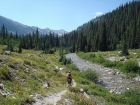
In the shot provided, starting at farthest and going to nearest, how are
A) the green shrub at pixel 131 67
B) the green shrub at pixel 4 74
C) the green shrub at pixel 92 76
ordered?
the green shrub at pixel 131 67 < the green shrub at pixel 92 76 < the green shrub at pixel 4 74

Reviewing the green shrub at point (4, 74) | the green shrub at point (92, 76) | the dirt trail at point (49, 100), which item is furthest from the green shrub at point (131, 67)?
the green shrub at point (4, 74)

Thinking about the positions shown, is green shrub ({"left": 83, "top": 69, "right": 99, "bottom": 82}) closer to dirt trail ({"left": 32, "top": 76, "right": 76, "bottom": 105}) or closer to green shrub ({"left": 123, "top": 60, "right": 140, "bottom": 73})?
green shrub ({"left": 123, "top": 60, "right": 140, "bottom": 73})

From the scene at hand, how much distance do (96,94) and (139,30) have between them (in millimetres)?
81129

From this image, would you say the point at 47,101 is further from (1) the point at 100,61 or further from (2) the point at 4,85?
(1) the point at 100,61

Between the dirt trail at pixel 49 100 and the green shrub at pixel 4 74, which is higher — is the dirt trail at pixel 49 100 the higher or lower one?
the lower one

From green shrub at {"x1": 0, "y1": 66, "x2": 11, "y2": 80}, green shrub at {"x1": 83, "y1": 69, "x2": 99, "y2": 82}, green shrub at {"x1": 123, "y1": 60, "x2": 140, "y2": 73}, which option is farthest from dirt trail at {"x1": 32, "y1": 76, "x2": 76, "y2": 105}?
green shrub at {"x1": 123, "y1": 60, "x2": 140, "y2": 73}

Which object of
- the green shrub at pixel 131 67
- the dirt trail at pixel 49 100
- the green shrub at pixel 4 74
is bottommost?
the dirt trail at pixel 49 100

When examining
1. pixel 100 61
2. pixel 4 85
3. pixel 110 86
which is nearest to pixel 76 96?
pixel 4 85

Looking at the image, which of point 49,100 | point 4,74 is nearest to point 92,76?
point 49,100

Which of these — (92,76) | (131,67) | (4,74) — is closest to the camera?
(4,74)

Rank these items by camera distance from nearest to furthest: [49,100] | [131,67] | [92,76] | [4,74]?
[49,100], [4,74], [92,76], [131,67]

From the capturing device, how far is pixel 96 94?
2431 cm

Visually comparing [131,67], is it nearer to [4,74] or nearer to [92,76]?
[92,76]

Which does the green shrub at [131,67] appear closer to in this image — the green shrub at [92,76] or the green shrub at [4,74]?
the green shrub at [92,76]
